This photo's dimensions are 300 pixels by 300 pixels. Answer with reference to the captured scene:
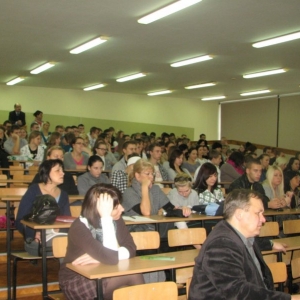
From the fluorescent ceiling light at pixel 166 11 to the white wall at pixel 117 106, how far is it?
375 inches

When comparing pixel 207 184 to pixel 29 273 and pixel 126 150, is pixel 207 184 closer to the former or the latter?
pixel 126 150

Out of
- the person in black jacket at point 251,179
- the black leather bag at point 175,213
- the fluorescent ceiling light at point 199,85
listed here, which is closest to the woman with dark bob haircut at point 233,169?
the person in black jacket at point 251,179

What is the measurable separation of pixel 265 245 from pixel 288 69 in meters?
8.52

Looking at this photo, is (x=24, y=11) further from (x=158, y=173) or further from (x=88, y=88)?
(x=88, y=88)

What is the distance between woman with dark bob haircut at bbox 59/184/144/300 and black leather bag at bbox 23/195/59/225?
732mm

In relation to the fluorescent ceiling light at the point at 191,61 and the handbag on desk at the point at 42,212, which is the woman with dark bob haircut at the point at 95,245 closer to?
the handbag on desk at the point at 42,212

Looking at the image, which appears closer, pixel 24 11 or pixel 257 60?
pixel 24 11

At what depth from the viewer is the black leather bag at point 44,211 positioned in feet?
13.1

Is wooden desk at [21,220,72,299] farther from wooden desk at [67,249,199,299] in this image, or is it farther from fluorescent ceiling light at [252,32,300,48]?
fluorescent ceiling light at [252,32,300,48]

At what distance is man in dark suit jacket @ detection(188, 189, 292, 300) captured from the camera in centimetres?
240

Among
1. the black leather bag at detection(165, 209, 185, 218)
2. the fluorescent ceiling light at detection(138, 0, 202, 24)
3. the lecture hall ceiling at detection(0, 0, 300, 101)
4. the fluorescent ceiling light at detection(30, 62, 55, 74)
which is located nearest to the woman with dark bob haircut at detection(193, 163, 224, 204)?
the black leather bag at detection(165, 209, 185, 218)

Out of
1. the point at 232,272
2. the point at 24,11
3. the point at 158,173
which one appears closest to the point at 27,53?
the point at 24,11

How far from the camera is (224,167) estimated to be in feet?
28.2

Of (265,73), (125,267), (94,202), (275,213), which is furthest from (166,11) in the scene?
(265,73)
